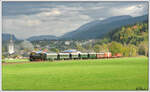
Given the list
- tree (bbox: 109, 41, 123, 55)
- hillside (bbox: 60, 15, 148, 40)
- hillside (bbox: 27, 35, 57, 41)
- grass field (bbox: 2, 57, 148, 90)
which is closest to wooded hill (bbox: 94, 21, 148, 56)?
tree (bbox: 109, 41, 123, 55)

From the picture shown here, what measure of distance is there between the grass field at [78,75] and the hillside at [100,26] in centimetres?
97

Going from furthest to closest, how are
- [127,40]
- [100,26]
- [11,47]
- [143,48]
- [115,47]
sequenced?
[115,47] < [127,40] < [100,26] < [143,48] < [11,47]

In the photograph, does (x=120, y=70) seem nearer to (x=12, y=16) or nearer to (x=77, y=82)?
(x=77, y=82)

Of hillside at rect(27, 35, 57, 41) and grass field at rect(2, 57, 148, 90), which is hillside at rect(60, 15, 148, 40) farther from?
grass field at rect(2, 57, 148, 90)

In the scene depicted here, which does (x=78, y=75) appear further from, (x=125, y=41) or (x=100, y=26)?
(x=125, y=41)

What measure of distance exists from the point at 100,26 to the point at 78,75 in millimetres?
1950

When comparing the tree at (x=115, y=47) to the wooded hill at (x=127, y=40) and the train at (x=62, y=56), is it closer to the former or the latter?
the wooded hill at (x=127, y=40)

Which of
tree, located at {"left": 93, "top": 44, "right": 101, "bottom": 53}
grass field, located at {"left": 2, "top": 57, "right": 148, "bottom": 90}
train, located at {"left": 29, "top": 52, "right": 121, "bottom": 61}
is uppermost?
tree, located at {"left": 93, "top": 44, "right": 101, "bottom": 53}

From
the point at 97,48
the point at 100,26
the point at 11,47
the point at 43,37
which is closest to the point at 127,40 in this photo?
the point at 100,26

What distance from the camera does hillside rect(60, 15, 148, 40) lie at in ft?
30.8

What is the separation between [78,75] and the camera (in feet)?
29.0

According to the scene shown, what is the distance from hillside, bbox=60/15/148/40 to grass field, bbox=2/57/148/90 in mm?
973

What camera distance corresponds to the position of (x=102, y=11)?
9273 mm

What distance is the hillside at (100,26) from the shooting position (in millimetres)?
9398
